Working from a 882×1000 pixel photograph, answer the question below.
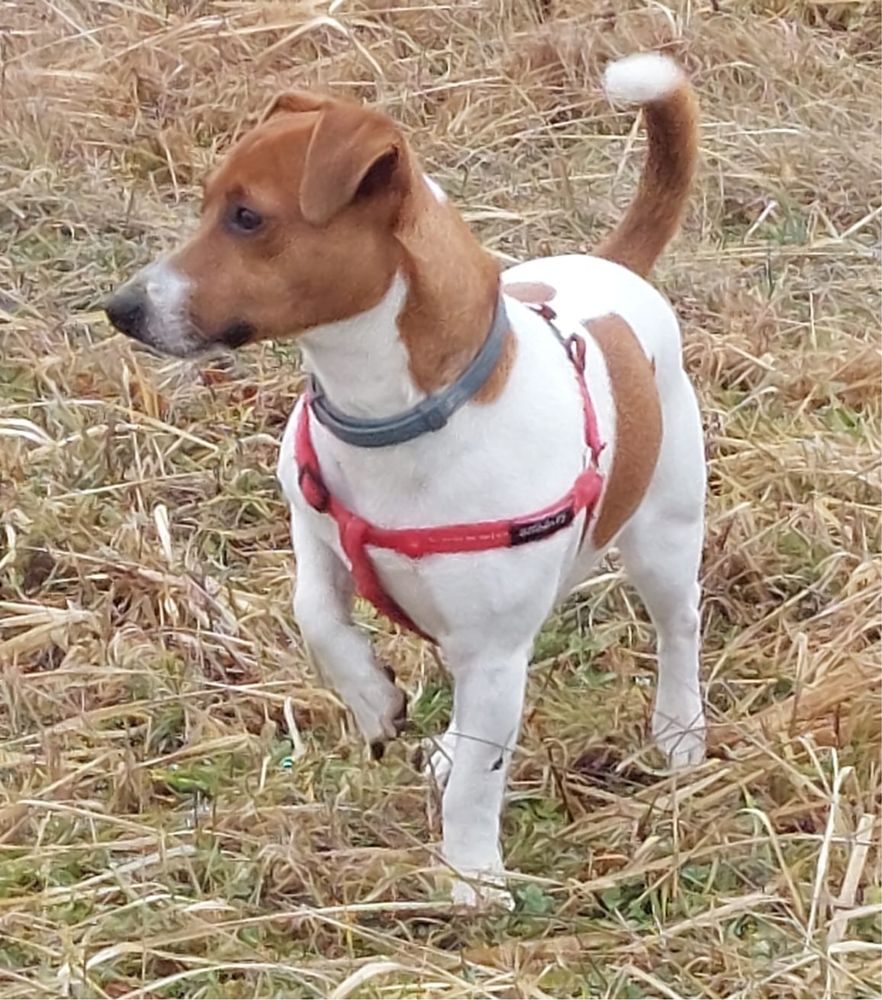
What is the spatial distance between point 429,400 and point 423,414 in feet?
0.08

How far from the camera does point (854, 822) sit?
10.1 ft

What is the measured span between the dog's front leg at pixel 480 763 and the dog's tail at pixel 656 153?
2.72ft

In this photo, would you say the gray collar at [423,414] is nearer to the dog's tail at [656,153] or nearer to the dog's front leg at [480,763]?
the dog's front leg at [480,763]

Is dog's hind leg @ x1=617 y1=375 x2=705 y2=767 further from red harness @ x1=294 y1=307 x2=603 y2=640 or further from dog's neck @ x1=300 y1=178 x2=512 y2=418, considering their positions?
dog's neck @ x1=300 y1=178 x2=512 y2=418

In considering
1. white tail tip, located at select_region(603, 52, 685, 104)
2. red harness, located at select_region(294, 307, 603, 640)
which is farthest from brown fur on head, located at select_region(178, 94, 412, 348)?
white tail tip, located at select_region(603, 52, 685, 104)

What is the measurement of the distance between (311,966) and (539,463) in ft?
2.53

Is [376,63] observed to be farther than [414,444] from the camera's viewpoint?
Yes

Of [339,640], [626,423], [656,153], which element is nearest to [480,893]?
[339,640]

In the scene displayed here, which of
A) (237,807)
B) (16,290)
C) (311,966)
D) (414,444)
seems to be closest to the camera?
(414,444)

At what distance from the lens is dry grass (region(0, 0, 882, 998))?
111 inches

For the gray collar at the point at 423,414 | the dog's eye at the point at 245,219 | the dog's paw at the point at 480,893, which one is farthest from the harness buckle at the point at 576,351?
the dog's paw at the point at 480,893

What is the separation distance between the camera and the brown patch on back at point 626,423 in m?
2.86

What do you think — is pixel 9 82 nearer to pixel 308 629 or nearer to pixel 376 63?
pixel 376 63

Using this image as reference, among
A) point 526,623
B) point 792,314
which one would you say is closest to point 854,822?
point 526,623
